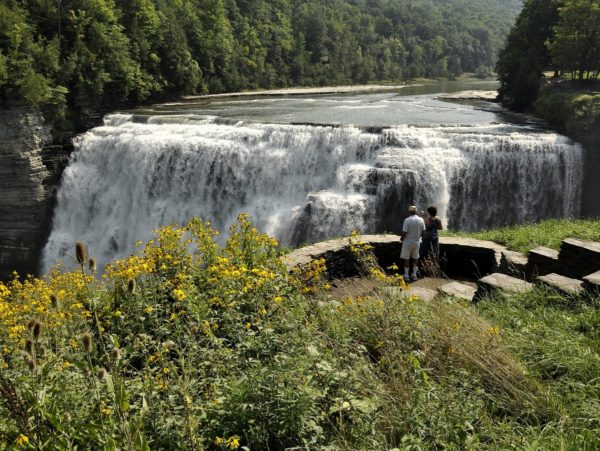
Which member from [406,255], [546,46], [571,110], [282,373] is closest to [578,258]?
[406,255]

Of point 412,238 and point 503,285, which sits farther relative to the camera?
point 412,238

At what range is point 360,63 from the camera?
59.2 meters

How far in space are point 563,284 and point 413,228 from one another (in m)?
2.91

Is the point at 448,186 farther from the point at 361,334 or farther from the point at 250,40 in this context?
the point at 250,40

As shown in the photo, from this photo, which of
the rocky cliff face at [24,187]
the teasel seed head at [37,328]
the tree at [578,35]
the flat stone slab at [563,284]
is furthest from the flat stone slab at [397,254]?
the tree at [578,35]

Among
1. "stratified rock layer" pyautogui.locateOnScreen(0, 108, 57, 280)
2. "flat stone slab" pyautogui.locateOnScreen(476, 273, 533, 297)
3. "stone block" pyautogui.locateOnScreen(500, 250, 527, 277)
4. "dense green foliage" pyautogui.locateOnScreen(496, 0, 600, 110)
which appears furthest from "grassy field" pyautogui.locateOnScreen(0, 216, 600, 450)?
"dense green foliage" pyautogui.locateOnScreen(496, 0, 600, 110)

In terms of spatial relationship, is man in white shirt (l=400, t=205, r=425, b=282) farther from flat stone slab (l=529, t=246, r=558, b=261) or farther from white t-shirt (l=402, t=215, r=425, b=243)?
flat stone slab (l=529, t=246, r=558, b=261)

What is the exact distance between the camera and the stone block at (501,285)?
18.8 feet

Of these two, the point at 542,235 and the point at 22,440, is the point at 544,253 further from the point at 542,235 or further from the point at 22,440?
the point at 22,440

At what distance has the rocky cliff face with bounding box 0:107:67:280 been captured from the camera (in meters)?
19.4

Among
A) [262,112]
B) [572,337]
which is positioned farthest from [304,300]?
[262,112]

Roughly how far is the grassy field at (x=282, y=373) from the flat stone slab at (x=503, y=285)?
889mm

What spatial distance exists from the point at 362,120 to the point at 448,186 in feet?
24.9

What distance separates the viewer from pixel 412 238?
26.3ft
